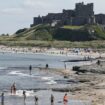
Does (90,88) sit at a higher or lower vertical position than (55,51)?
lower

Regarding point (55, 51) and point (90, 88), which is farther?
point (55, 51)

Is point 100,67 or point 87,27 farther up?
point 87,27

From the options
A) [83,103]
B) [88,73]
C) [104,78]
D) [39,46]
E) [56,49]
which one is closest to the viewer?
[83,103]

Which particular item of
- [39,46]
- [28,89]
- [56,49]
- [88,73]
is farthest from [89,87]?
[39,46]

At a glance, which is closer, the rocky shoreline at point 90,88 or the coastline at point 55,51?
the rocky shoreline at point 90,88

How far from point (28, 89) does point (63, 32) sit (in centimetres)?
14342

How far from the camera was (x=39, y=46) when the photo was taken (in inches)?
7259

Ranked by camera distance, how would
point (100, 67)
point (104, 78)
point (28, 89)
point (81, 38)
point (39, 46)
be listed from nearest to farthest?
1. point (28, 89)
2. point (104, 78)
3. point (100, 67)
4. point (39, 46)
5. point (81, 38)

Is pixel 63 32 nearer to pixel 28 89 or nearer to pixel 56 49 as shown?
pixel 56 49

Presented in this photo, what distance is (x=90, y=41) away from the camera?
190m

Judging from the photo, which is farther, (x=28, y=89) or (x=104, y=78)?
(x=104, y=78)

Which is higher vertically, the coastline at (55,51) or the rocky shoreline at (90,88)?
the coastline at (55,51)

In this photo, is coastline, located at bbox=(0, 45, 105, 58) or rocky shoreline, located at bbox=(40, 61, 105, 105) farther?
coastline, located at bbox=(0, 45, 105, 58)

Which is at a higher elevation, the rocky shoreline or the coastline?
the coastline
